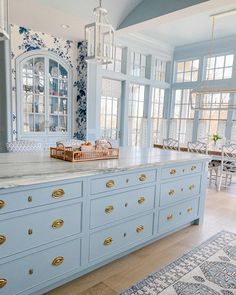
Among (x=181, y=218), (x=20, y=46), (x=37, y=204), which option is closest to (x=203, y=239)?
(x=181, y=218)

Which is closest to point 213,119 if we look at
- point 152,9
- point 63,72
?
point 152,9

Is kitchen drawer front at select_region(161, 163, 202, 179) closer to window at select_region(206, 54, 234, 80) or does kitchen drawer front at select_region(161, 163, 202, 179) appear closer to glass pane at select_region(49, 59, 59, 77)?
glass pane at select_region(49, 59, 59, 77)

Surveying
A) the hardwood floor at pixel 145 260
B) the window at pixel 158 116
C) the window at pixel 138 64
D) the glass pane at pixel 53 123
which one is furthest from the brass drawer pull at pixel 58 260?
the window at pixel 158 116

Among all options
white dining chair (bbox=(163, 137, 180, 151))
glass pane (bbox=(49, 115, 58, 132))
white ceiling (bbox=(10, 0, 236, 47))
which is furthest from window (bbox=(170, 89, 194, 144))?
glass pane (bbox=(49, 115, 58, 132))

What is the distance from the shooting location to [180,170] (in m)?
2.77

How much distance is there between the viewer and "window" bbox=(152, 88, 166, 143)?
7.08m

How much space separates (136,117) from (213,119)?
208cm

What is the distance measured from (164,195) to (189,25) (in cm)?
418

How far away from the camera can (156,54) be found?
6.60 m

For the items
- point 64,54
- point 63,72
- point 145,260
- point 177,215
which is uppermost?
point 64,54

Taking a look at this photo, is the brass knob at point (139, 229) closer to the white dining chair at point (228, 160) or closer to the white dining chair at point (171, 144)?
the white dining chair at point (228, 160)

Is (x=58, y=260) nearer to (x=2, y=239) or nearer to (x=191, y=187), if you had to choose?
(x=2, y=239)

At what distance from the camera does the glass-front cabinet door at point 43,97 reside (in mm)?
4496

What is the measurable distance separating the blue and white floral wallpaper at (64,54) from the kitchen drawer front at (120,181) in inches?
120
